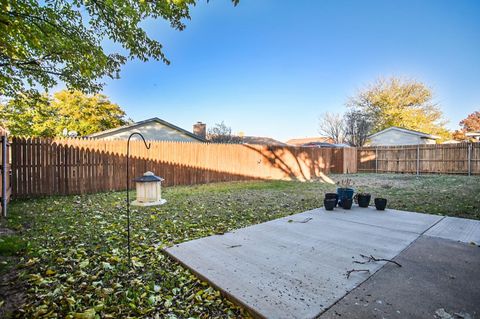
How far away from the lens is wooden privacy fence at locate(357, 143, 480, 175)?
13031 mm

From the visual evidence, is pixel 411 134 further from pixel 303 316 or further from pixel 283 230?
pixel 303 316

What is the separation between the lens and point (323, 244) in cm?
308

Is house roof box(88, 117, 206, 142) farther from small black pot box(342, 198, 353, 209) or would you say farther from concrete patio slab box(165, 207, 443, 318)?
small black pot box(342, 198, 353, 209)

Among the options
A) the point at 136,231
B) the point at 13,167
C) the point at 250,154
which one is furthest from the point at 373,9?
the point at 13,167

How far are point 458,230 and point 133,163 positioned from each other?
8731mm

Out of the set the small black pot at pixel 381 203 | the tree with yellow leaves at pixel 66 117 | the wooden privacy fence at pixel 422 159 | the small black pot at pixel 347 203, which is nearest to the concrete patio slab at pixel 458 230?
the small black pot at pixel 381 203

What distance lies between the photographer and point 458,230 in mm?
3646

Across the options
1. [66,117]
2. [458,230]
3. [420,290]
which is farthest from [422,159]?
[66,117]

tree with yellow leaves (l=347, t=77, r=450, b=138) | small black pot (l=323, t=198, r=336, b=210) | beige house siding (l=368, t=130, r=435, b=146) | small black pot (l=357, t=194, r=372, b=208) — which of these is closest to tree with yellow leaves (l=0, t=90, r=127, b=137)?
small black pot (l=323, t=198, r=336, b=210)

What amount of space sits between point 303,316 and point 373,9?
1124cm

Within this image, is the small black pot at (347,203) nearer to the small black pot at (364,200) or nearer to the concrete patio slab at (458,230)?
the small black pot at (364,200)

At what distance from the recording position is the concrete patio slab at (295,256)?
1.88m

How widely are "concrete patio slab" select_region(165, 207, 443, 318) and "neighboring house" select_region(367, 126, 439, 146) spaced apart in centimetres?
1996

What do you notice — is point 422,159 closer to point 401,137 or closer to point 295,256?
point 401,137
